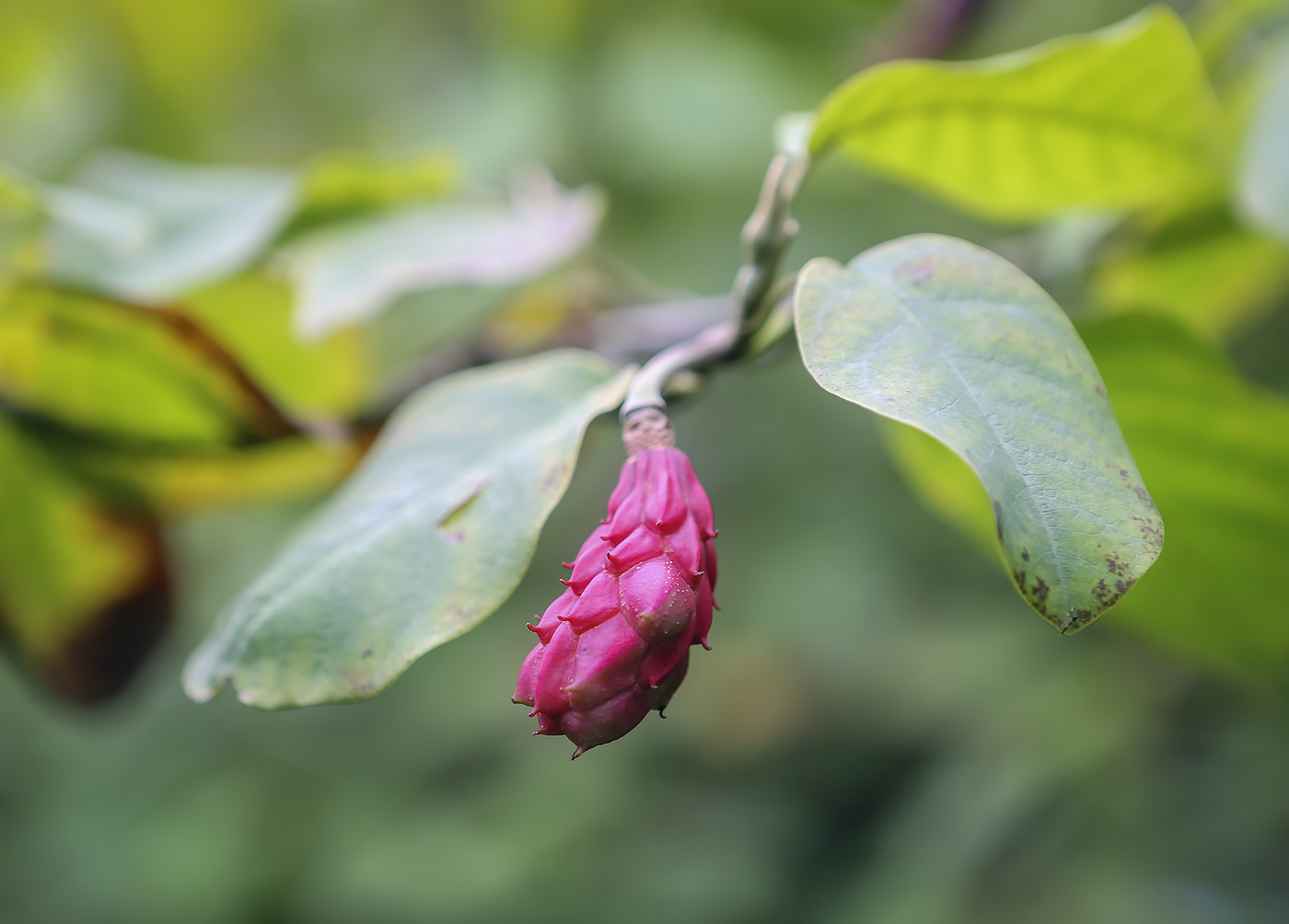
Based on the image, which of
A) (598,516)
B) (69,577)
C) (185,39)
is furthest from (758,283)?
(185,39)

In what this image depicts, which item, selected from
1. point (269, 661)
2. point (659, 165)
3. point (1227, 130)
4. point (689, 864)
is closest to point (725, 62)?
point (659, 165)

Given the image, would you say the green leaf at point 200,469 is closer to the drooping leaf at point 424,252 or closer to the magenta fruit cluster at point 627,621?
the drooping leaf at point 424,252

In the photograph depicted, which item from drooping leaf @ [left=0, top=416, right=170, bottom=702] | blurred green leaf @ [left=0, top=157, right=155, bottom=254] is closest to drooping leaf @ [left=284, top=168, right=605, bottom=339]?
blurred green leaf @ [left=0, top=157, right=155, bottom=254]

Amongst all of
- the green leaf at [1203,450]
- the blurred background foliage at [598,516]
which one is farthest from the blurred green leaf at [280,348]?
the green leaf at [1203,450]

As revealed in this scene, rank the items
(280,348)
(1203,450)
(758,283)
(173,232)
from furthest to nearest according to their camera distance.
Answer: (280,348) < (173,232) < (1203,450) < (758,283)

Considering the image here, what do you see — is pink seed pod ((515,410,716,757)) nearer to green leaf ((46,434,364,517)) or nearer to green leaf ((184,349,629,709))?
green leaf ((184,349,629,709))

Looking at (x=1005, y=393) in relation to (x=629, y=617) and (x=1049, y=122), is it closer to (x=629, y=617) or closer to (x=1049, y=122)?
(x=629, y=617)

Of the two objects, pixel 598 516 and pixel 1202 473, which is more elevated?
pixel 1202 473
